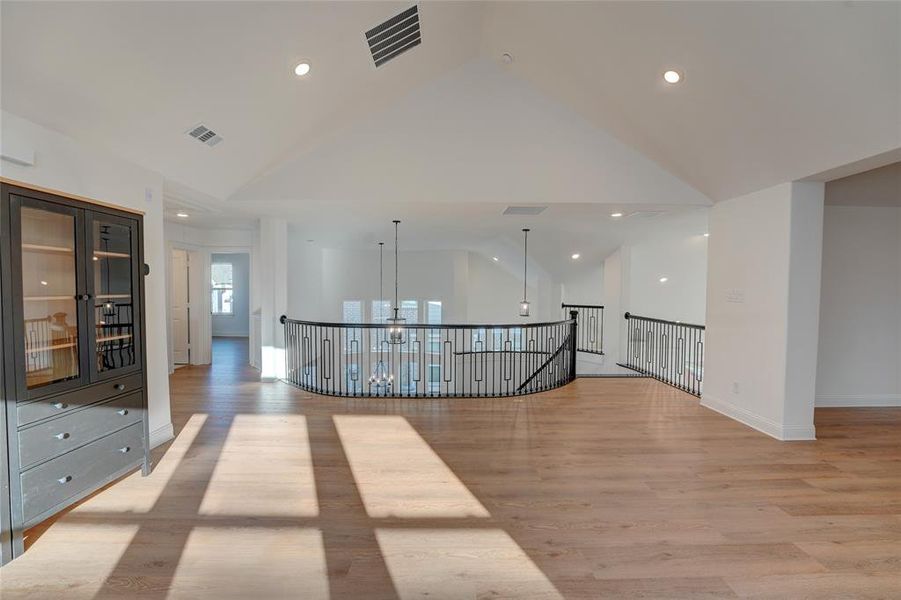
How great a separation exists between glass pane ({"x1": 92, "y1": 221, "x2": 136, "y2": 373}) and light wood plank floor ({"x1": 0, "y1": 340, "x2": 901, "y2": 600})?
106 cm

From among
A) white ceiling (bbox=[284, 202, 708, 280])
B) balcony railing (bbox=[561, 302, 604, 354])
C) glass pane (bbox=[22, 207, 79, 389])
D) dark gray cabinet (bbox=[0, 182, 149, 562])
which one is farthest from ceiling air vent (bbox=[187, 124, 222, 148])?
balcony railing (bbox=[561, 302, 604, 354])

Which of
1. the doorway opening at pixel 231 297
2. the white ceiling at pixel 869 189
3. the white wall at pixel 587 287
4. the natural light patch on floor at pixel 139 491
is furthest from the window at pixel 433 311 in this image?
the white ceiling at pixel 869 189

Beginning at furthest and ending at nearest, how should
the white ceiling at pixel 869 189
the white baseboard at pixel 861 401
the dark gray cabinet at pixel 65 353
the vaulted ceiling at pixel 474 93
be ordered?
1. the white baseboard at pixel 861 401
2. the white ceiling at pixel 869 189
3. the vaulted ceiling at pixel 474 93
4. the dark gray cabinet at pixel 65 353

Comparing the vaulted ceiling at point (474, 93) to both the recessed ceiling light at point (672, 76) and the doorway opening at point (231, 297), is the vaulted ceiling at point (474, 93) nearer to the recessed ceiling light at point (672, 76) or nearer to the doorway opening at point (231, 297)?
the recessed ceiling light at point (672, 76)

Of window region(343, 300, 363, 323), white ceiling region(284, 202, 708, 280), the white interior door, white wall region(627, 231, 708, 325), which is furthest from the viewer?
window region(343, 300, 363, 323)

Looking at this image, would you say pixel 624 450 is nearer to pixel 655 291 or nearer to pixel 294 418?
pixel 294 418

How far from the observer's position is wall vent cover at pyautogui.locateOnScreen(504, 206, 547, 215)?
5.48 m

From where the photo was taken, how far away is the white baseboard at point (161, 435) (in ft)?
13.0

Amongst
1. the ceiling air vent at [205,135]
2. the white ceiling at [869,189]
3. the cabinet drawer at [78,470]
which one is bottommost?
the cabinet drawer at [78,470]

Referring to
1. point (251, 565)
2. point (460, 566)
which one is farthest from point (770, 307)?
point (251, 565)

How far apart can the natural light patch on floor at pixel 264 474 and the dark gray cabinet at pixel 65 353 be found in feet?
2.36

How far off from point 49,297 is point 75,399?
0.70 m

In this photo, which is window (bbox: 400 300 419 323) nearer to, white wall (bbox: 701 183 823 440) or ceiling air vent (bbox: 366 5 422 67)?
white wall (bbox: 701 183 823 440)

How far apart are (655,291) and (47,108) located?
34.7 ft
